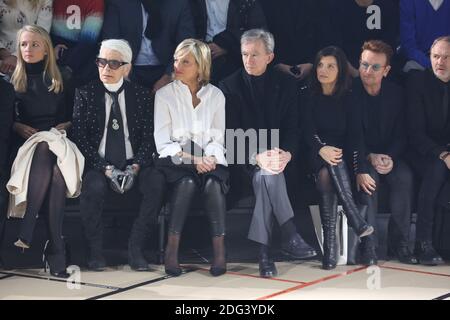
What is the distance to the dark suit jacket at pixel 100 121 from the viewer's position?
471cm

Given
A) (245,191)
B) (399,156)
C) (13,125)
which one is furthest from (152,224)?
(399,156)

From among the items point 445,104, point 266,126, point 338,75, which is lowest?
point 266,126

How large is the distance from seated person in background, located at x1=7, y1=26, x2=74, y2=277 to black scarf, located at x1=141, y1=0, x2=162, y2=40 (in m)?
0.60

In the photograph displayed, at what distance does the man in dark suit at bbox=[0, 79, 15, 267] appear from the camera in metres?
4.59

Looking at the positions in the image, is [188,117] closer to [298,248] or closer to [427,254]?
[298,248]

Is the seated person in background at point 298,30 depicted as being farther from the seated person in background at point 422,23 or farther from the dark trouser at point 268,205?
the dark trouser at point 268,205

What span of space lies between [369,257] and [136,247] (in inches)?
45.5

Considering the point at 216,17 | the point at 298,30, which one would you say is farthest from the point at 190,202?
the point at 298,30

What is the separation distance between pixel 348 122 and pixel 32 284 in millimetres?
1767

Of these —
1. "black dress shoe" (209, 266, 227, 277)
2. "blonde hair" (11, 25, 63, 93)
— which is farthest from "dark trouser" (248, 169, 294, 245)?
"blonde hair" (11, 25, 63, 93)

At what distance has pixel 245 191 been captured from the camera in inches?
191

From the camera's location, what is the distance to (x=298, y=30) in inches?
208

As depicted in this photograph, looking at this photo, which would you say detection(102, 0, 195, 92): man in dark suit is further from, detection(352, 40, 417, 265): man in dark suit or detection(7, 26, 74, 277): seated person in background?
detection(352, 40, 417, 265): man in dark suit
